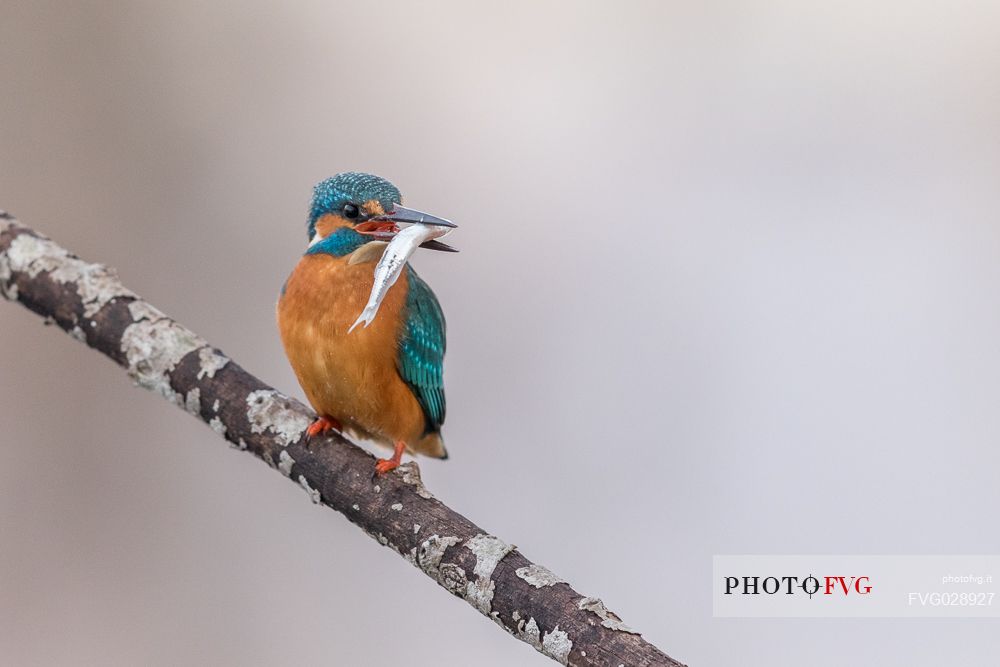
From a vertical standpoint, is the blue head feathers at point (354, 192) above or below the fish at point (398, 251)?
above

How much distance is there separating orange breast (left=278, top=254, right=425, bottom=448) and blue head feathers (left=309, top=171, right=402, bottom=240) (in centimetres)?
10

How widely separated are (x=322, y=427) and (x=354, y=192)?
428 millimetres

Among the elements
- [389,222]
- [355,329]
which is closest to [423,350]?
[355,329]

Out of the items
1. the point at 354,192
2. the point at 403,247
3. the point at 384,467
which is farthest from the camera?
the point at 354,192

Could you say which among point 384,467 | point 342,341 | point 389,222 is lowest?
point 384,467

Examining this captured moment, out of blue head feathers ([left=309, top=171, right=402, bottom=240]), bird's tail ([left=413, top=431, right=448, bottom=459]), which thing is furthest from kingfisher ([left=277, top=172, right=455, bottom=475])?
bird's tail ([left=413, top=431, right=448, bottom=459])

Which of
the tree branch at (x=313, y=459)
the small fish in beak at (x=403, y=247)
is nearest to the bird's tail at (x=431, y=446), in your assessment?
the tree branch at (x=313, y=459)

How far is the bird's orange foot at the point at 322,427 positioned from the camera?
65.7 inches

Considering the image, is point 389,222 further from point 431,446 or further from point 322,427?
point 431,446

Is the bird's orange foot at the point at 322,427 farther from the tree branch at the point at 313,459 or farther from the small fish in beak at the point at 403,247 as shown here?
the small fish in beak at the point at 403,247

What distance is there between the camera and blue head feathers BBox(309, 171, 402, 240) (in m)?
1.68

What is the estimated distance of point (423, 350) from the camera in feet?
5.92

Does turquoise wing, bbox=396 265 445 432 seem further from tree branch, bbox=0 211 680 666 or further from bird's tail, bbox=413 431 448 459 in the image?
tree branch, bbox=0 211 680 666

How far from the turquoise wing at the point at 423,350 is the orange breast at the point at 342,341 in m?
0.02
